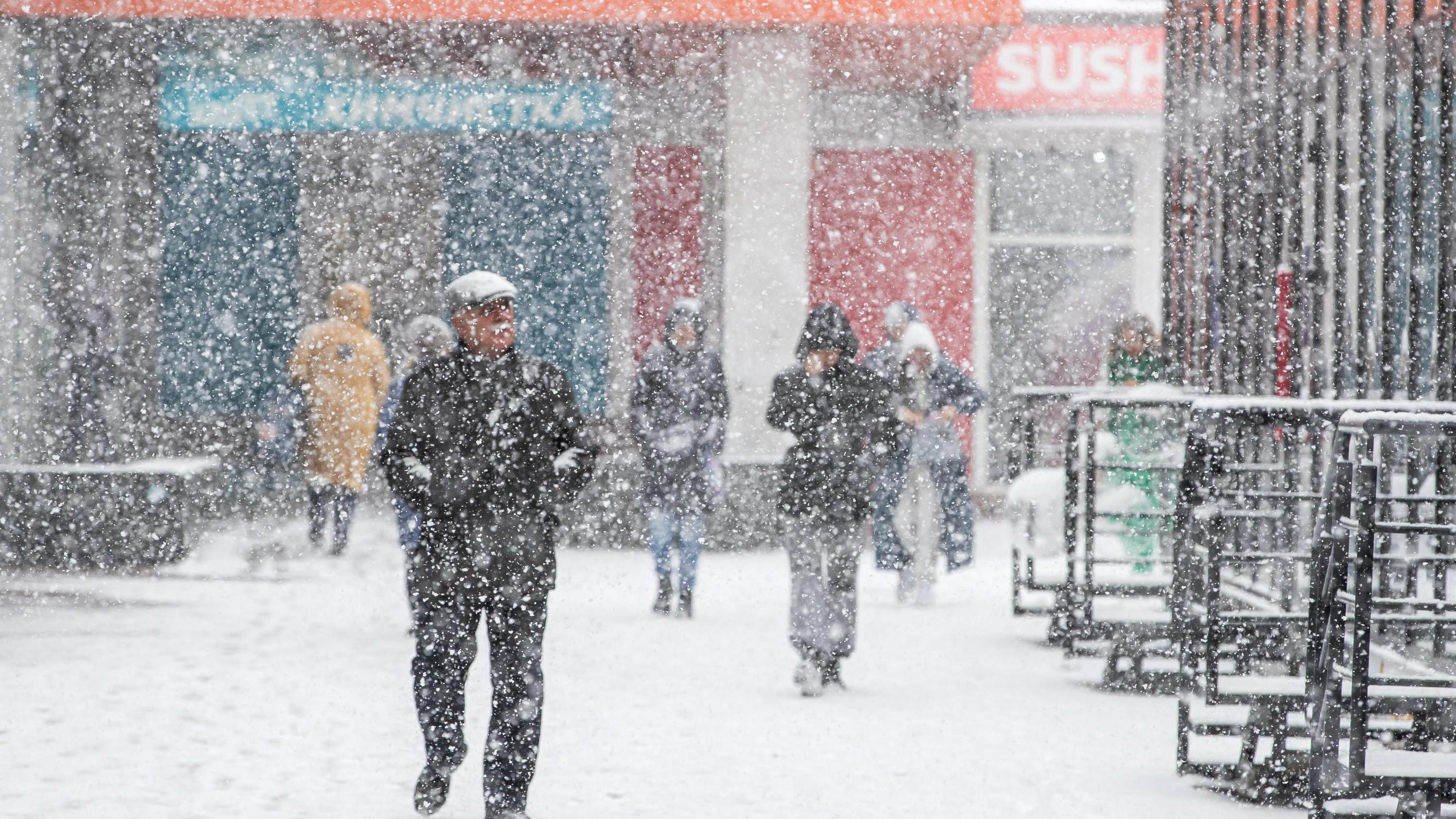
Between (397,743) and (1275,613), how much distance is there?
3201 millimetres

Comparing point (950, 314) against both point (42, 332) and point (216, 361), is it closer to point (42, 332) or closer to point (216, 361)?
point (216, 361)

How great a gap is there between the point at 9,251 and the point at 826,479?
27.5 feet

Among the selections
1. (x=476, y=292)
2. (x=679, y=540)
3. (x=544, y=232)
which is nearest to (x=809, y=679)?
(x=679, y=540)

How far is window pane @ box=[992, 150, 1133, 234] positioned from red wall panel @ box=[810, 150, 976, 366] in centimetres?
40

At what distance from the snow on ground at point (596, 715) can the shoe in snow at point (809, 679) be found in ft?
0.40

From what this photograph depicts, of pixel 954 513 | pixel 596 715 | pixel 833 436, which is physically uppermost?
pixel 833 436

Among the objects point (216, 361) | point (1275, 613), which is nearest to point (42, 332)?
point (216, 361)

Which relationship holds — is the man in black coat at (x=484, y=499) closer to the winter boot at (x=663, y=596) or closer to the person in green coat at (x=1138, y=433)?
the person in green coat at (x=1138, y=433)

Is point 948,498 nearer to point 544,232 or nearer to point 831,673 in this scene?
point 831,673

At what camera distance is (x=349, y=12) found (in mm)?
14453

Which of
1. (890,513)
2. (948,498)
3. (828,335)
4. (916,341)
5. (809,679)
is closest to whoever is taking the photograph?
(809,679)

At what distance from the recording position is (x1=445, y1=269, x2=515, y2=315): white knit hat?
587 centimetres

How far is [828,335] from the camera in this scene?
8719 mm

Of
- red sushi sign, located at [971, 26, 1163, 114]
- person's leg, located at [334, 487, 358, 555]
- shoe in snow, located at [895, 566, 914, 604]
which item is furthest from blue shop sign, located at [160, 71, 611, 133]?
shoe in snow, located at [895, 566, 914, 604]
